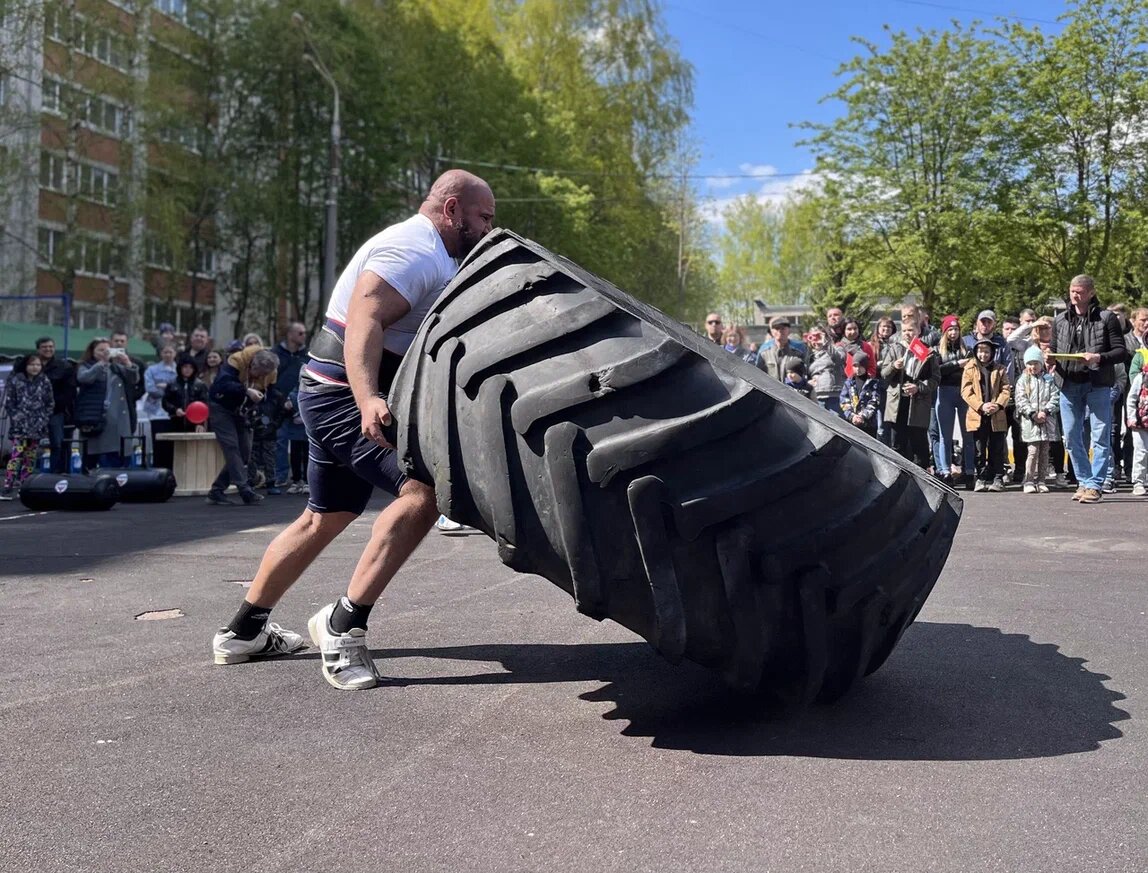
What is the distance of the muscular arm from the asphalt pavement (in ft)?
3.29

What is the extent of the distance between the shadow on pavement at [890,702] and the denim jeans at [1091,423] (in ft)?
23.1

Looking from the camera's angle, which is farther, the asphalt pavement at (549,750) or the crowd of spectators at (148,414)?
the crowd of spectators at (148,414)

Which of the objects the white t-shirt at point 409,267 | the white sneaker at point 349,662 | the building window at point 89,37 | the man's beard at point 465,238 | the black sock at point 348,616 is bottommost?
the white sneaker at point 349,662

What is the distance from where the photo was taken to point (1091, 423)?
11312 mm

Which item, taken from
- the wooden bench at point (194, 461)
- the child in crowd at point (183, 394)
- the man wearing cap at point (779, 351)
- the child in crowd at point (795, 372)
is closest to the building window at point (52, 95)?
the child in crowd at point (183, 394)

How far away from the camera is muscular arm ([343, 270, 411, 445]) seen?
154 inches

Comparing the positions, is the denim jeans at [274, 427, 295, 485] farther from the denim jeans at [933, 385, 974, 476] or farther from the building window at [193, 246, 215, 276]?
the building window at [193, 246, 215, 276]

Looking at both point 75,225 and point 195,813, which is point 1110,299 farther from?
point 195,813

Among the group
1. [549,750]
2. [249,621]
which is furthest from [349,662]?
[549,750]

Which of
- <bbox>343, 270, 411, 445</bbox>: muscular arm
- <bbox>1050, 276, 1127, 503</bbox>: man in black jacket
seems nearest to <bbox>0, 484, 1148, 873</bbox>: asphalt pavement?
<bbox>343, 270, 411, 445</bbox>: muscular arm

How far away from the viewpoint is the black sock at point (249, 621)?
14.5 feet

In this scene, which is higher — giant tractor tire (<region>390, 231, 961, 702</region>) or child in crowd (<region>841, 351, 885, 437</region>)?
child in crowd (<region>841, 351, 885, 437</region>)

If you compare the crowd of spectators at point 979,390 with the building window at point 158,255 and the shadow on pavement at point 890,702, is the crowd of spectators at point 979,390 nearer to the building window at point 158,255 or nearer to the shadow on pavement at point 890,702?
the shadow on pavement at point 890,702

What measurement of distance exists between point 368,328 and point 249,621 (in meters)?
1.22
